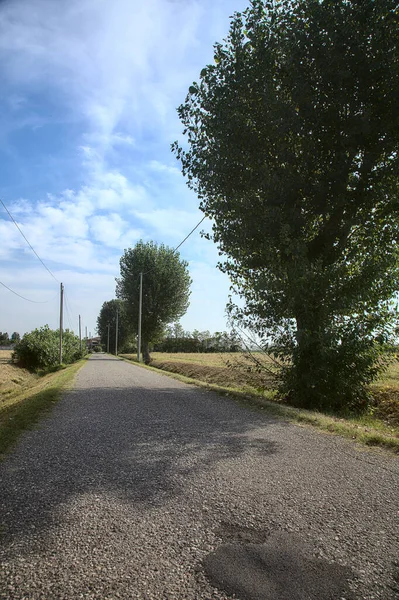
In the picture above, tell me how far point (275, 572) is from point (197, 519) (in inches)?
32.4

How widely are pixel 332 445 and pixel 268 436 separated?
3.07ft

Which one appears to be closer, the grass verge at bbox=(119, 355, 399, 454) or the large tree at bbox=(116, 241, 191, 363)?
the grass verge at bbox=(119, 355, 399, 454)

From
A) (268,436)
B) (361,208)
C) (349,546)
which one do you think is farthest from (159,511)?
(361,208)

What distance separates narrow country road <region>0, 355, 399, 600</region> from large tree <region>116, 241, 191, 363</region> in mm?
34182

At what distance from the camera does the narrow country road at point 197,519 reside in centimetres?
226

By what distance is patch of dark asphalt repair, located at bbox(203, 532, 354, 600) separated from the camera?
7.18 ft

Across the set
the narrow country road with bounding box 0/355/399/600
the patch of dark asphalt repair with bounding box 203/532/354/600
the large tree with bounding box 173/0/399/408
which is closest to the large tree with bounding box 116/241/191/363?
the large tree with bounding box 173/0/399/408

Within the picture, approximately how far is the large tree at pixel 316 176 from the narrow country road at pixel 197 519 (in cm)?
456

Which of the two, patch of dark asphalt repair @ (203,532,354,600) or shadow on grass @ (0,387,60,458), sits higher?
shadow on grass @ (0,387,60,458)

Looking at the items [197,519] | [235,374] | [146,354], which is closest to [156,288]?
[146,354]

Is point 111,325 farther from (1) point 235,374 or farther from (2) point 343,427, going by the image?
(2) point 343,427

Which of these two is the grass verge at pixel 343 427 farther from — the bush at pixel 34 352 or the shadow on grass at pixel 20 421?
the bush at pixel 34 352

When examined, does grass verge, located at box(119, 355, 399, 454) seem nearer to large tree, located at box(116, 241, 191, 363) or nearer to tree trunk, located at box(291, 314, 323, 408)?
tree trunk, located at box(291, 314, 323, 408)

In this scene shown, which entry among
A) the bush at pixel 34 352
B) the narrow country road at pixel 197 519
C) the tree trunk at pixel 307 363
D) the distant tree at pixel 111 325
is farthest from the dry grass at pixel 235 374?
the distant tree at pixel 111 325
